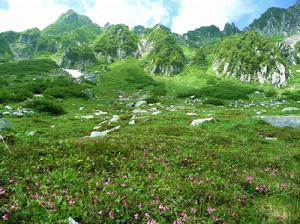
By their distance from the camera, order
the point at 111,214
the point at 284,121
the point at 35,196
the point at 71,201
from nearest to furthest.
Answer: the point at 111,214
the point at 71,201
the point at 35,196
the point at 284,121

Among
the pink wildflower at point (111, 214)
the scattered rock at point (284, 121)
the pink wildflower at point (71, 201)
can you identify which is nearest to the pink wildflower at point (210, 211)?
the pink wildflower at point (111, 214)

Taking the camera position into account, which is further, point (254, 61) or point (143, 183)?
point (254, 61)

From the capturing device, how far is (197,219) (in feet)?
22.6

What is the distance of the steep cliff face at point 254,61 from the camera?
4867 inches

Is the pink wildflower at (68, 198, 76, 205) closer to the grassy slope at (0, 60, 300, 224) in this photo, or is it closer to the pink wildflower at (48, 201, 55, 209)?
the grassy slope at (0, 60, 300, 224)

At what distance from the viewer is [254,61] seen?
132 m

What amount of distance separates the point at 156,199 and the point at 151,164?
2.65 meters

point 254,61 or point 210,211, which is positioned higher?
point 254,61

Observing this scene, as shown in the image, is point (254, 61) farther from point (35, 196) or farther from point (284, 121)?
point (35, 196)

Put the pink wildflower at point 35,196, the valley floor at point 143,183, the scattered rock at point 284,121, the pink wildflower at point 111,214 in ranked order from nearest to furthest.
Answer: the pink wildflower at point 111,214
the valley floor at point 143,183
the pink wildflower at point 35,196
the scattered rock at point 284,121

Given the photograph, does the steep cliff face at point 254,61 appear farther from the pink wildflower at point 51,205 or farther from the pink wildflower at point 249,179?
the pink wildflower at point 51,205

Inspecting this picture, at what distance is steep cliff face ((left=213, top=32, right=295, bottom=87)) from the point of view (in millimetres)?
123625

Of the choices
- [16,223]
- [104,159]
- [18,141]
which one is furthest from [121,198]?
[18,141]

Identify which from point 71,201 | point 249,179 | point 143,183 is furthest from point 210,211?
point 71,201
